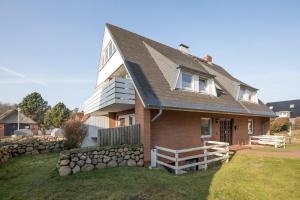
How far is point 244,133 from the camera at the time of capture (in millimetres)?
18375

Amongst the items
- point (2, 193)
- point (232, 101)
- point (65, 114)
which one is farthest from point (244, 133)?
point (65, 114)

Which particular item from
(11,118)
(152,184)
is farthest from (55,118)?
(152,184)

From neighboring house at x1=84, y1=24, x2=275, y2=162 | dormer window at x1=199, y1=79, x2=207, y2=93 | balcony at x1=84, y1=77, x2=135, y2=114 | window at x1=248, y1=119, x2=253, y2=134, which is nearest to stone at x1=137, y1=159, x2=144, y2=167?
neighboring house at x1=84, y1=24, x2=275, y2=162

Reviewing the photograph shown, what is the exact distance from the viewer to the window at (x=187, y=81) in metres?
13.1

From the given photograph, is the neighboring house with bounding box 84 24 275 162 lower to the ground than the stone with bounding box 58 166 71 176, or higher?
higher

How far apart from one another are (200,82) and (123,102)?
6381 millimetres

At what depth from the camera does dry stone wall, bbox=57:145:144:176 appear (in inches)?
335

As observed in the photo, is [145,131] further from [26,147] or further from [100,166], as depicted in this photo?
[26,147]

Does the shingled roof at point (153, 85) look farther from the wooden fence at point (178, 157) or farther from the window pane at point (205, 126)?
the wooden fence at point (178, 157)

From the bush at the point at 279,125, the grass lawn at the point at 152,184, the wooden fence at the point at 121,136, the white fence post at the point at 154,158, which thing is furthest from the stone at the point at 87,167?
the bush at the point at 279,125

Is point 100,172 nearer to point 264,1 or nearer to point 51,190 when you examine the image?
point 51,190

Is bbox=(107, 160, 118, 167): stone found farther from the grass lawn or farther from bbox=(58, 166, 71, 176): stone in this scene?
bbox=(58, 166, 71, 176): stone

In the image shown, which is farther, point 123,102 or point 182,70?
point 182,70

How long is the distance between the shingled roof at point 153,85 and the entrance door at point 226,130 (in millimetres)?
1531
